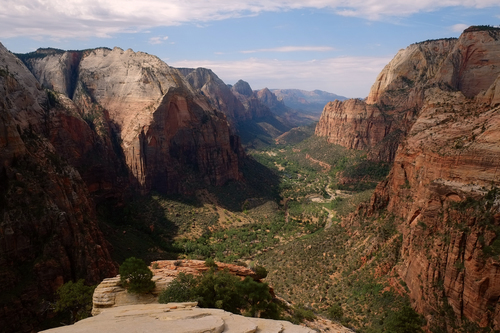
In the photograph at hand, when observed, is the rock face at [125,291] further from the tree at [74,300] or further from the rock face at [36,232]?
the rock face at [36,232]

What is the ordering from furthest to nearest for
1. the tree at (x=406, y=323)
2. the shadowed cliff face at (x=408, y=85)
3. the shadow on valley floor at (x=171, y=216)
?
1. the shadowed cliff face at (x=408, y=85)
2. the shadow on valley floor at (x=171, y=216)
3. the tree at (x=406, y=323)

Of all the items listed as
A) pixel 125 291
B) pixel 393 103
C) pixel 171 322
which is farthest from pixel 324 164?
pixel 171 322

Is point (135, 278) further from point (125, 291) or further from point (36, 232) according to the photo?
point (36, 232)

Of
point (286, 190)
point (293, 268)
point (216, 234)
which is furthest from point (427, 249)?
point (286, 190)

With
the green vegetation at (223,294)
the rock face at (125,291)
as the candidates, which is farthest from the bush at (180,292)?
the rock face at (125,291)

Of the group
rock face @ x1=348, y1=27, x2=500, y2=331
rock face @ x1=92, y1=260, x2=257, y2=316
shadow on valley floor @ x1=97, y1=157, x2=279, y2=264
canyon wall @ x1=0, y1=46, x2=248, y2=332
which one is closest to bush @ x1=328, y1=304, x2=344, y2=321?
rock face @ x1=348, y1=27, x2=500, y2=331
